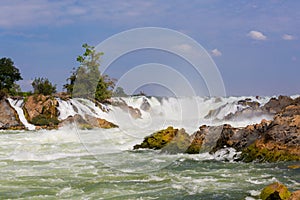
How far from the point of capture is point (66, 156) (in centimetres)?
2017

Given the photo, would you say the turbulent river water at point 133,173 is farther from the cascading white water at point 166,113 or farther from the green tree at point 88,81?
the green tree at point 88,81

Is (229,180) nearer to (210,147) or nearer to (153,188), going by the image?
(153,188)

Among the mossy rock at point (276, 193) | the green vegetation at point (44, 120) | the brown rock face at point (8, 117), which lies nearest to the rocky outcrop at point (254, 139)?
the mossy rock at point (276, 193)

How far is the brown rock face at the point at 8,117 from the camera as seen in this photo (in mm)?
37375

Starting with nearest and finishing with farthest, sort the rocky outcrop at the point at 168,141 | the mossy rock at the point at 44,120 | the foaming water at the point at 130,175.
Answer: the foaming water at the point at 130,175
the rocky outcrop at the point at 168,141
the mossy rock at the point at 44,120

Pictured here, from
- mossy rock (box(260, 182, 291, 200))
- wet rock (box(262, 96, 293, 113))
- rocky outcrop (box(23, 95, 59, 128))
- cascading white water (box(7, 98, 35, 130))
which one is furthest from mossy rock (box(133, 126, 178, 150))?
wet rock (box(262, 96, 293, 113))

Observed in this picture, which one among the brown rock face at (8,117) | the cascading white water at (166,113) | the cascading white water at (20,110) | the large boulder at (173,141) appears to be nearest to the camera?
the cascading white water at (166,113)

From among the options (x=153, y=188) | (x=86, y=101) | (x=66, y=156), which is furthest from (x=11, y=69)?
(x=153, y=188)

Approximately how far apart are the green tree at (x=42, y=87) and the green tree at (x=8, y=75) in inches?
111

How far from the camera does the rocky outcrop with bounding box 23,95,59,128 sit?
3853 cm

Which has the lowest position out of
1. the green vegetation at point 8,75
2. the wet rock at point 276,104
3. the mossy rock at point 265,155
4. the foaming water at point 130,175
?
the foaming water at point 130,175

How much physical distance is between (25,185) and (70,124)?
76.3 feet

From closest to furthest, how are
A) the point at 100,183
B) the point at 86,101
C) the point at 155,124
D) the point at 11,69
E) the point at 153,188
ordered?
the point at 153,188 → the point at 100,183 → the point at 155,124 → the point at 86,101 → the point at 11,69

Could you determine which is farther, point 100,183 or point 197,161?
point 197,161
